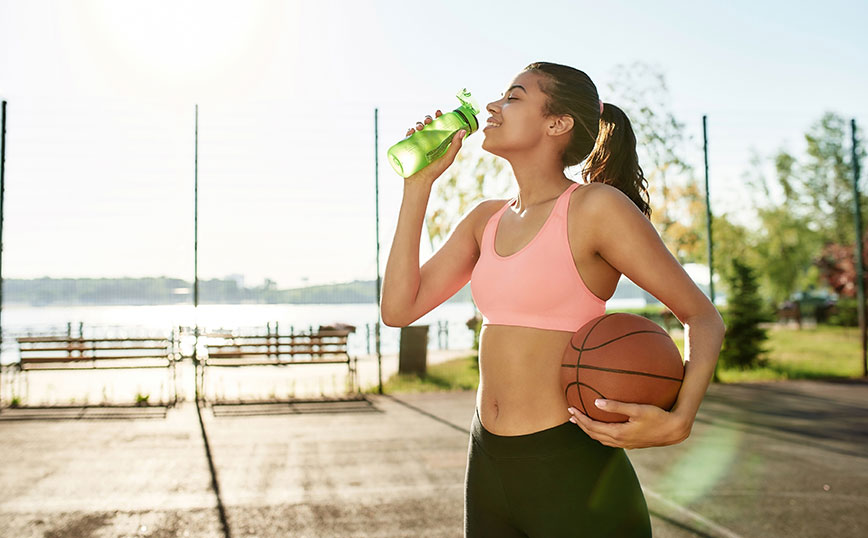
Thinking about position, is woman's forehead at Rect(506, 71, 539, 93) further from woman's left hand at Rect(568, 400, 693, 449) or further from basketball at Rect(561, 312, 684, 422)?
woman's left hand at Rect(568, 400, 693, 449)

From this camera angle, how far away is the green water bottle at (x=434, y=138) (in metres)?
2.00

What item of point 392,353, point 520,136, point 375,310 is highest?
point 520,136

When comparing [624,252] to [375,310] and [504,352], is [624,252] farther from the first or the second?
[375,310]

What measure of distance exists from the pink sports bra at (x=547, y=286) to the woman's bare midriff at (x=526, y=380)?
3 centimetres

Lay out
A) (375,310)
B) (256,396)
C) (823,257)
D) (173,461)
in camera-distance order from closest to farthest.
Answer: (173,461)
(256,396)
(375,310)
(823,257)

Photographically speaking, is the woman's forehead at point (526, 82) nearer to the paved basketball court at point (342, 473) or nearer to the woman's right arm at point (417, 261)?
the woman's right arm at point (417, 261)

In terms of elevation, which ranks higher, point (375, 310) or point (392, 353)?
point (375, 310)

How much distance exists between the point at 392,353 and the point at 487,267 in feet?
52.4

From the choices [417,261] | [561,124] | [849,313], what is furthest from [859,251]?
[849,313]

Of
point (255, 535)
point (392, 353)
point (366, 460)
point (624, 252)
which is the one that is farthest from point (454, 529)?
point (392, 353)

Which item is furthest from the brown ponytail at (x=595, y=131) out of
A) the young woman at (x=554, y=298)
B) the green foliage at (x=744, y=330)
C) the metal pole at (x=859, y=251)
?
the green foliage at (x=744, y=330)

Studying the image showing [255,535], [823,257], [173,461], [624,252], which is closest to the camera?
[624,252]

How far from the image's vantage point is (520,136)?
1883mm

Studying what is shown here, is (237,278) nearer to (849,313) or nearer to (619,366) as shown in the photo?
(619,366)
